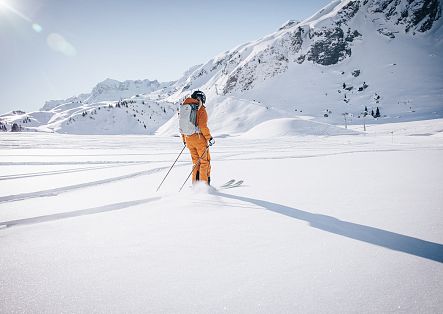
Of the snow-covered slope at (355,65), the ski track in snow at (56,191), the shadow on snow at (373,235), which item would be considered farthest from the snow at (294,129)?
the snow-covered slope at (355,65)

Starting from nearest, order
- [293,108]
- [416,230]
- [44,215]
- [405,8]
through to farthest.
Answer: [416,230], [44,215], [293,108], [405,8]

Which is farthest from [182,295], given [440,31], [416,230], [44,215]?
[440,31]

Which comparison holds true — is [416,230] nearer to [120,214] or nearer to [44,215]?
[120,214]

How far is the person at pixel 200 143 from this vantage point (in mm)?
5062

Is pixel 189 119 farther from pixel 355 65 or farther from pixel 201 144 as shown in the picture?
pixel 355 65

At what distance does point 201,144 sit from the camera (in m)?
5.23

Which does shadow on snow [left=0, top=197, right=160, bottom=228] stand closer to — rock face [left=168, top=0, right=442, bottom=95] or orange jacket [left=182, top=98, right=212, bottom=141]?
orange jacket [left=182, top=98, right=212, bottom=141]

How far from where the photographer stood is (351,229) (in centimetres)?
246

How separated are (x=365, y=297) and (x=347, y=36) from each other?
10730 centimetres

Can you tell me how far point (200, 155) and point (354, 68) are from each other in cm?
9134

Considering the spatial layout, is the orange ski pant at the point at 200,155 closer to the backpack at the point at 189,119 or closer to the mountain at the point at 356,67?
the backpack at the point at 189,119

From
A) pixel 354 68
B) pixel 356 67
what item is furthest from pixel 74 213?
pixel 356 67

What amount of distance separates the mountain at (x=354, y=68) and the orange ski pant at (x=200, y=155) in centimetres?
4245

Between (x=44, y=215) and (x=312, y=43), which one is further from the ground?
(x=312, y=43)
